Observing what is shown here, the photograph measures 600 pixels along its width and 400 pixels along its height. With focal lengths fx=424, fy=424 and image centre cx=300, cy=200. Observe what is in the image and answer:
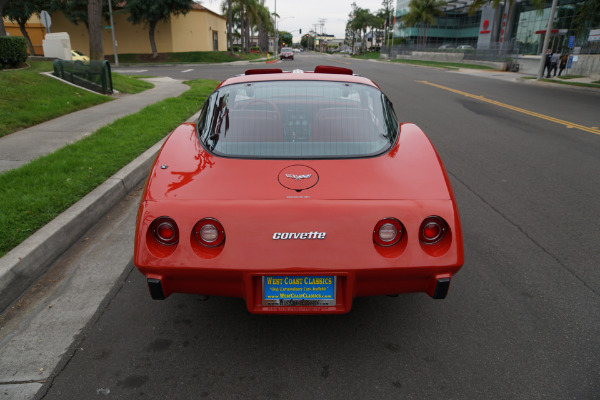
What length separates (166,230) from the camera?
7.75 feet

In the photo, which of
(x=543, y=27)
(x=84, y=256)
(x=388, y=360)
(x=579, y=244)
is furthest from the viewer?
(x=543, y=27)

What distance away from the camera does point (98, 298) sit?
3127mm

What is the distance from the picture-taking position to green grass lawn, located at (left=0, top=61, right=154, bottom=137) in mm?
8352

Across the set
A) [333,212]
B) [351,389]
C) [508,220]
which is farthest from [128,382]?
[508,220]

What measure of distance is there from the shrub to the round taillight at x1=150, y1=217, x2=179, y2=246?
45.3 ft

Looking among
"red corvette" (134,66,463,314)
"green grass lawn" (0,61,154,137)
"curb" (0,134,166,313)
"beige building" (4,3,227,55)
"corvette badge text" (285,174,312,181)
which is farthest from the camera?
"beige building" (4,3,227,55)

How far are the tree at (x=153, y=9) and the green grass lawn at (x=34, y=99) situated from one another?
31008 mm

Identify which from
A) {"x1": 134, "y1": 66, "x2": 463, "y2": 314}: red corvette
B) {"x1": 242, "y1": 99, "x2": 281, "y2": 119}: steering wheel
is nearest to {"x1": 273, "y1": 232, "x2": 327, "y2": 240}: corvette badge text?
{"x1": 134, "y1": 66, "x2": 463, "y2": 314}: red corvette

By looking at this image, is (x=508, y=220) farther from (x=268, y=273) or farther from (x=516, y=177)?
(x=268, y=273)

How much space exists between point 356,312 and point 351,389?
0.74 m

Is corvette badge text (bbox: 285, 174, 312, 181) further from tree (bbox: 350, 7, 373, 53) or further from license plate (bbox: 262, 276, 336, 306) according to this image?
tree (bbox: 350, 7, 373, 53)

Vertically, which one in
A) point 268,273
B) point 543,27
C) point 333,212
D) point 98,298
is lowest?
point 98,298

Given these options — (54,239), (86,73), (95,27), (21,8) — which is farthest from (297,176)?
(21,8)

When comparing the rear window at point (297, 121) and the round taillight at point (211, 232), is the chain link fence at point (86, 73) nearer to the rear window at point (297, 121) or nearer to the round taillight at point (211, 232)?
the rear window at point (297, 121)
